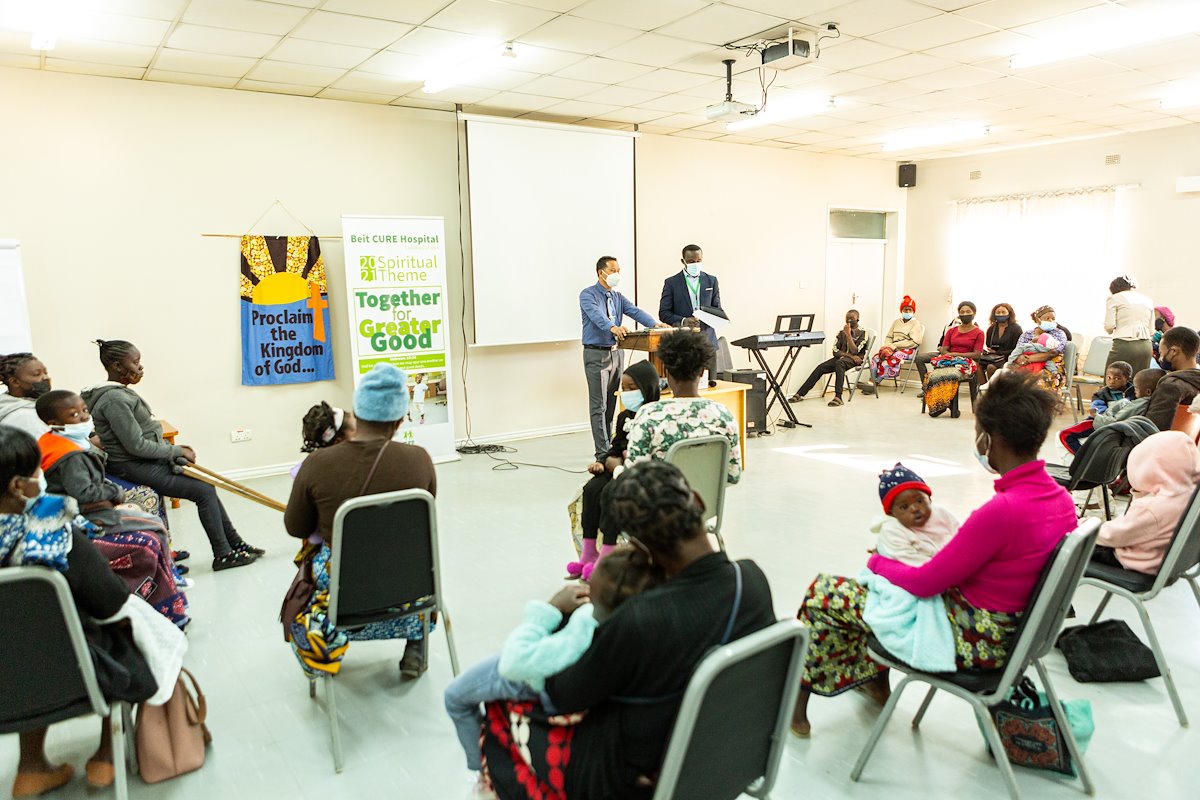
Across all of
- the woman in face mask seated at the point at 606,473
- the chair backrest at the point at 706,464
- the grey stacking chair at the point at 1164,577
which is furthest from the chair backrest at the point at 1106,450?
the woman in face mask seated at the point at 606,473

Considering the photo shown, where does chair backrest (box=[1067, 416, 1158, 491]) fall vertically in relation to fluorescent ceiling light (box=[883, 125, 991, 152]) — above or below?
below

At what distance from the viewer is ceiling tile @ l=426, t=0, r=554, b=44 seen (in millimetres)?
4004

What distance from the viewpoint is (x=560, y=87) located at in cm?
573

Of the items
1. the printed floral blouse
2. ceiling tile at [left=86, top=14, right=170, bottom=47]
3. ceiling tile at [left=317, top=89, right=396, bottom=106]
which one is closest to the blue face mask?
the printed floral blouse

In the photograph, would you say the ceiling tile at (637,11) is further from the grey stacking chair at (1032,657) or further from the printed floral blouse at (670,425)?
the grey stacking chair at (1032,657)

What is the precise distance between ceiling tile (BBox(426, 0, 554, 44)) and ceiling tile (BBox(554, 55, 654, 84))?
0.72 m

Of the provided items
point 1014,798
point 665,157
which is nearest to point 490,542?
point 1014,798

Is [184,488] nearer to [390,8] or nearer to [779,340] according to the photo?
[390,8]

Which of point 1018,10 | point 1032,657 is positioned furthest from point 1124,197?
point 1032,657

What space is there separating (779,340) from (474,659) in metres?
5.11

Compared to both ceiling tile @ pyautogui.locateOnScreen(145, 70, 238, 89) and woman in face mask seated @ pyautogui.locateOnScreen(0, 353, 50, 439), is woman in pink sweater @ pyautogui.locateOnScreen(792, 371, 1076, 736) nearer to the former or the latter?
woman in face mask seated @ pyautogui.locateOnScreen(0, 353, 50, 439)

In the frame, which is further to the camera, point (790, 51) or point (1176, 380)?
point (790, 51)

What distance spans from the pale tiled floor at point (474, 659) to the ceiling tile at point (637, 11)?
2.84 metres

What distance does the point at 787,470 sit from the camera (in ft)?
18.8
